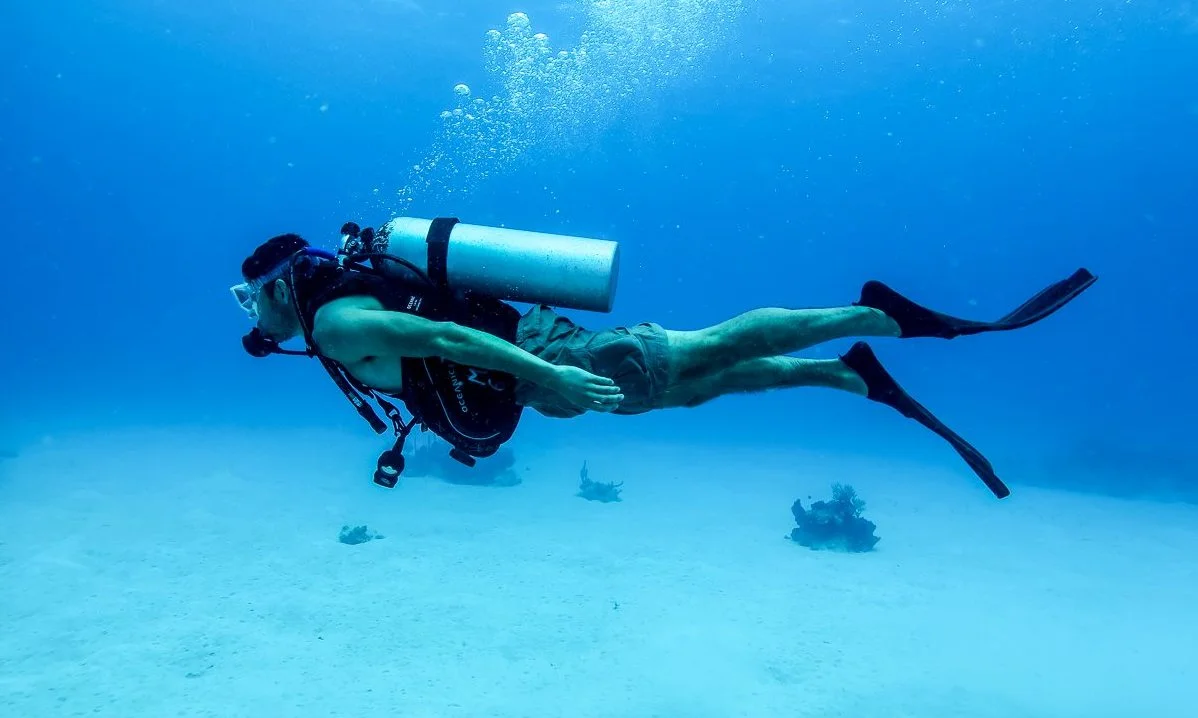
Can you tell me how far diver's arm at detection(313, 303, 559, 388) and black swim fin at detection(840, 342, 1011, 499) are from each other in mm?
2650

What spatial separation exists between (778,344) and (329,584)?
7867mm

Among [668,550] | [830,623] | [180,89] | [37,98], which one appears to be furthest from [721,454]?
[37,98]

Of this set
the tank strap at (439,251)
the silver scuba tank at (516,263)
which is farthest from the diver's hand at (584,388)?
the tank strap at (439,251)

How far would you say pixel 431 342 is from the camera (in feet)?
11.8

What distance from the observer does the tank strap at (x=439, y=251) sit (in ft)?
13.4

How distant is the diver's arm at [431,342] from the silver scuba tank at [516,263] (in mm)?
572

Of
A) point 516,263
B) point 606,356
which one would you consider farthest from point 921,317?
point 516,263

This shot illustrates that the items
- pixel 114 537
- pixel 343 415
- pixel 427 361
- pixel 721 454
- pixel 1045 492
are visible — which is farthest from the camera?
pixel 343 415

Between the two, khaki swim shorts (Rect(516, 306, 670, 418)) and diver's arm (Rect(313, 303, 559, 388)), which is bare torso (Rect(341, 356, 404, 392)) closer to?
diver's arm (Rect(313, 303, 559, 388))

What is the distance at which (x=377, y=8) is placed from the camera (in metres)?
37.8

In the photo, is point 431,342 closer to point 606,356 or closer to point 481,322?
point 481,322

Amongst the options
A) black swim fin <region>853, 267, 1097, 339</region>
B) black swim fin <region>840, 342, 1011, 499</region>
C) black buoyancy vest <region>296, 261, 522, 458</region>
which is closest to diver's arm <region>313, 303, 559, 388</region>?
black buoyancy vest <region>296, 261, 522, 458</region>

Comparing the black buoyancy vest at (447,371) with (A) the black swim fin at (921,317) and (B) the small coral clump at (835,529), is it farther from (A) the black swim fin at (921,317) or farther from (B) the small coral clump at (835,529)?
(B) the small coral clump at (835,529)

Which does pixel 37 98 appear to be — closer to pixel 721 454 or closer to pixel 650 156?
pixel 650 156
